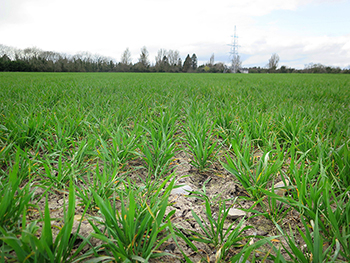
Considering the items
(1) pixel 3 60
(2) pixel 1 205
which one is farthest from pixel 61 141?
(1) pixel 3 60

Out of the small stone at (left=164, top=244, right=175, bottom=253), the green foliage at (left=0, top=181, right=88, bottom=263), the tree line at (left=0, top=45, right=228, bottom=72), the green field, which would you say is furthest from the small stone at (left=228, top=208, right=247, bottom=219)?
the tree line at (left=0, top=45, right=228, bottom=72)

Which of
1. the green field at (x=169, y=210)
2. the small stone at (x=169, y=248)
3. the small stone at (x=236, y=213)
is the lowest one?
the small stone at (x=169, y=248)

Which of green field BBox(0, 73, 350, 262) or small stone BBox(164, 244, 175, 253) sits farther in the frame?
small stone BBox(164, 244, 175, 253)

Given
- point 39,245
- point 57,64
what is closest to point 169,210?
point 39,245

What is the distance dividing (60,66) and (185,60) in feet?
155

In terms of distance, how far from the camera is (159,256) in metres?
0.78

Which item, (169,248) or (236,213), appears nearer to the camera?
(169,248)

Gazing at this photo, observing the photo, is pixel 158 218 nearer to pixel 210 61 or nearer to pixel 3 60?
pixel 3 60

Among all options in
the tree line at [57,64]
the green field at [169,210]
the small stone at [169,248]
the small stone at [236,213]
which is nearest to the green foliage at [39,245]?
the green field at [169,210]

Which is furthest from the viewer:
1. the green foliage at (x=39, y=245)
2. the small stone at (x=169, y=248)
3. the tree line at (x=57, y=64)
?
the tree line at (x=57, y=64)

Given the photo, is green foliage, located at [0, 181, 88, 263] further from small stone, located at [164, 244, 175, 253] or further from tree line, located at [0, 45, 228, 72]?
tree line, located at [0, 45, 228, 72]

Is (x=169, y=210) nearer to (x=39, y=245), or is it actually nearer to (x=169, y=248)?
(x=169, y=248)

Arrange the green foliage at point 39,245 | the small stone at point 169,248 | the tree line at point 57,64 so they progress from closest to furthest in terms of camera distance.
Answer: the green foliage at point 39,245, the small stone at point 169,248, the tree line at point 57,64

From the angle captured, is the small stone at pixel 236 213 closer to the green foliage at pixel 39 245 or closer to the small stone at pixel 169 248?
the small stone at pixel 169 248
